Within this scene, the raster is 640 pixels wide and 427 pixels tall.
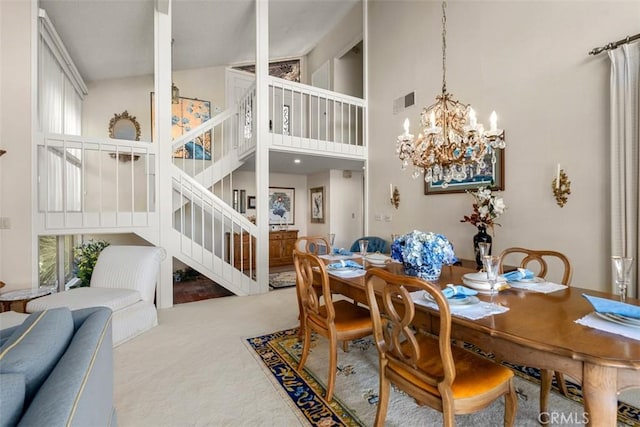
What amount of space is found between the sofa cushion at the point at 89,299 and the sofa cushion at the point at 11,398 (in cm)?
189

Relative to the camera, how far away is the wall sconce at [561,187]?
2.52 metres

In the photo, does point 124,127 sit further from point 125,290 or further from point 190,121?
point 125,290

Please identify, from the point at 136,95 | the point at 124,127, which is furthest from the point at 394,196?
the point at 136,95

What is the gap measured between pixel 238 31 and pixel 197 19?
0.72m

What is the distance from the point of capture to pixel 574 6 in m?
2.46

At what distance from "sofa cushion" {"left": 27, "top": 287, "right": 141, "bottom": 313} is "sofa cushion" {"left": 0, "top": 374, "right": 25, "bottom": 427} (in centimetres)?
189

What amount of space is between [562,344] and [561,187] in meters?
2.15

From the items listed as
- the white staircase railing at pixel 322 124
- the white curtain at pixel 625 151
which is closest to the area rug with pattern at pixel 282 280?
the white staircase railing at pixel 322 124

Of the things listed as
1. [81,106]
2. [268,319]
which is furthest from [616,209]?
[81,106]

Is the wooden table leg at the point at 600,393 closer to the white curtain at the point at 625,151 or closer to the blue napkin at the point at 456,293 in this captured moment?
the blue napkin at the point at 456,293

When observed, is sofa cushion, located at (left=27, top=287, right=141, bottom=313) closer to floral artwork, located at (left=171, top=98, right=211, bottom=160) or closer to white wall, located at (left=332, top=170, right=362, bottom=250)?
floral artwork, located at (left=171, top=98, right=211, bottom=160)

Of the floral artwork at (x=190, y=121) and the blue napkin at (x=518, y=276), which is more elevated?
the floral artwork at (x=190, y=121)

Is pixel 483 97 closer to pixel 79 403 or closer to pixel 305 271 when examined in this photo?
pixel 305 271

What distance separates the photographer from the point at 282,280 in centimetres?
509
